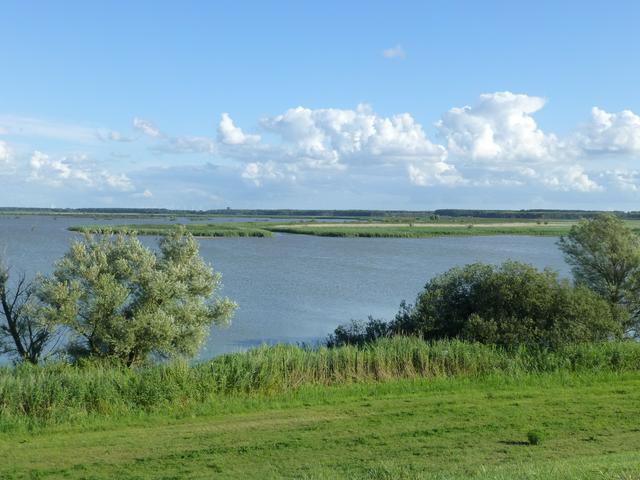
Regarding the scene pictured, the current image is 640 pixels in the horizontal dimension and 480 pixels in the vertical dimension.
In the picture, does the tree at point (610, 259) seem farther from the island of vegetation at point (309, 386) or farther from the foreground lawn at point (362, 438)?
the foreground lawn at point (362, 438)

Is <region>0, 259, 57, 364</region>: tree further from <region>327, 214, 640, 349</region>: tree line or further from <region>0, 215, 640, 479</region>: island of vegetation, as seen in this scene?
<region>327, 214, 640, 349</region>: tree line

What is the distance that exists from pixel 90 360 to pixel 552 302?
1263 cm

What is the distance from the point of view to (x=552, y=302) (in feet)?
63.3

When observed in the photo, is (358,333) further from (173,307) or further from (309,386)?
(309,386)

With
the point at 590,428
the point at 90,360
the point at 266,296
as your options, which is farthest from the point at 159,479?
the point at 266,296

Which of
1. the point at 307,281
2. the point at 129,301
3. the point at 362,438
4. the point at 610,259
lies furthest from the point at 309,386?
the point at 307,281

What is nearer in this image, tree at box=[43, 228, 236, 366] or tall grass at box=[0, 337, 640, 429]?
tall grass at box=[0, 337, 640, 429]

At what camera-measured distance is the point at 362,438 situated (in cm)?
1078

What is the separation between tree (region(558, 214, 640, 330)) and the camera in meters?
26.6

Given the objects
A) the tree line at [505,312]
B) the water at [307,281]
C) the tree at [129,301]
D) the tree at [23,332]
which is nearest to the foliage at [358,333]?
the tree line at [505,312]

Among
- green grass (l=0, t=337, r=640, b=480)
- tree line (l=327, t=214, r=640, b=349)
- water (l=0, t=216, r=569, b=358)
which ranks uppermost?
tree line (l=327, t=214, r=640, b=349)

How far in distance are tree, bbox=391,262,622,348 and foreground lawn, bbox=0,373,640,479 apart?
3803 millimetres

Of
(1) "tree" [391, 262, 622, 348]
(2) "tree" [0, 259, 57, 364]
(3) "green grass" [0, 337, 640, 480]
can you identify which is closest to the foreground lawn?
(3) "green grass" [0, 337, 640, 480]

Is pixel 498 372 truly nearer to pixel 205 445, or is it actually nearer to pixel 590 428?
pixel 590 428
